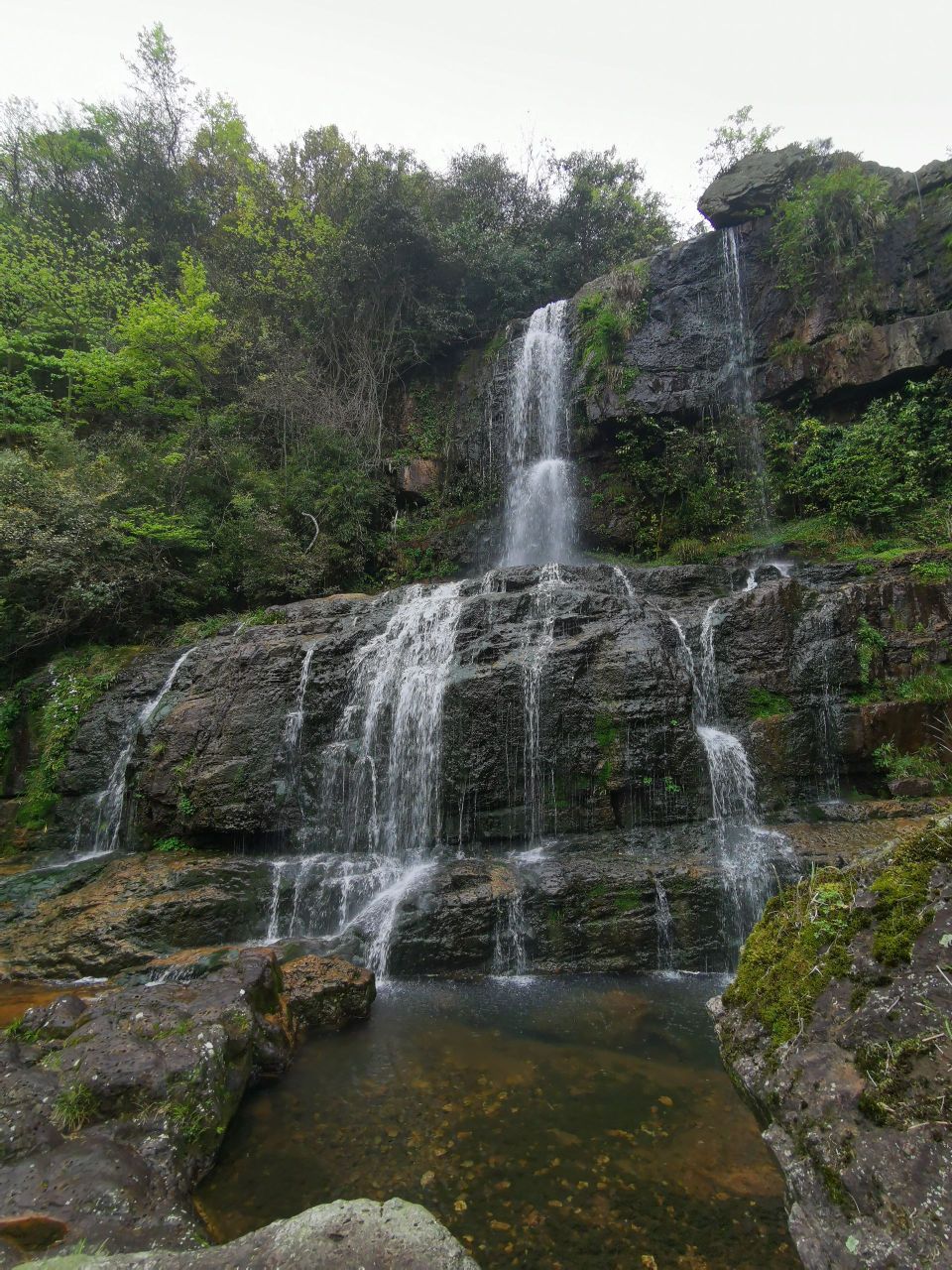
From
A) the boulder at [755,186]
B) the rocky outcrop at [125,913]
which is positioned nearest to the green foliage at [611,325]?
the boulder at [755,186]

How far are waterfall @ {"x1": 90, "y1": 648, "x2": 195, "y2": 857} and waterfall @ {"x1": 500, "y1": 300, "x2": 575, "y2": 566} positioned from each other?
8.62 metres

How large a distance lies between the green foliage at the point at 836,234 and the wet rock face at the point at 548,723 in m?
8.41

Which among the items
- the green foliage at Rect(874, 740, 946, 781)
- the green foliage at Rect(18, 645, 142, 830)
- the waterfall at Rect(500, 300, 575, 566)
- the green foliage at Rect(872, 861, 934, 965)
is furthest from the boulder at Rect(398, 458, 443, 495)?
the green foliage at Rect(872, 861, 934, 965)

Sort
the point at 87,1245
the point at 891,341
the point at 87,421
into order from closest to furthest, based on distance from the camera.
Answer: the point at 87,1245 → the point at 891,341 → the point at 87,421

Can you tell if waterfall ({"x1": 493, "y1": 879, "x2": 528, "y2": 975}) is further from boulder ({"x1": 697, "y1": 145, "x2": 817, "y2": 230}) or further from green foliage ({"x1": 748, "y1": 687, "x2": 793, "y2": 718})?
boulder ({"x1": 697, "y1": 145, "x2": 817, "y2": 230})

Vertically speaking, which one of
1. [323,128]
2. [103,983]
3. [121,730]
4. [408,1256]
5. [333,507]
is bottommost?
[103,983]

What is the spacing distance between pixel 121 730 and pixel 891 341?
16.8m

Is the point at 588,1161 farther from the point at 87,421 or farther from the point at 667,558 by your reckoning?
the point at 87,421

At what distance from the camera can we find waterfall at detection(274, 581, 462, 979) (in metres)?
7.23

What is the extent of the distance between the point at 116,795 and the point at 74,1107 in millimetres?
7307

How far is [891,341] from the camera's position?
→ 43.9 ft

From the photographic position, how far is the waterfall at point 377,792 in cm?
723

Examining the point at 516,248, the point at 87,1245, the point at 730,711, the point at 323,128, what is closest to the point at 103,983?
the point at 87,1245

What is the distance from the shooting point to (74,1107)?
126 inches
